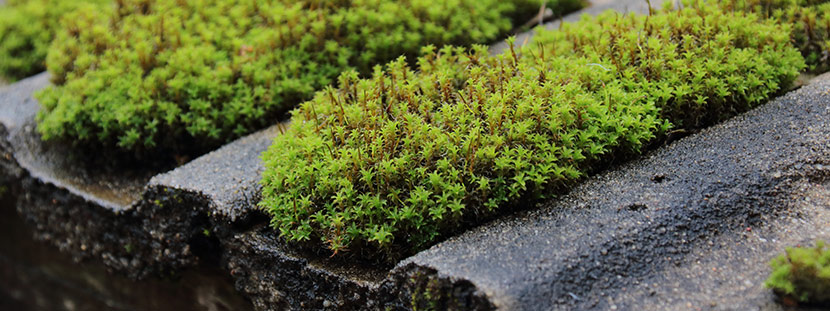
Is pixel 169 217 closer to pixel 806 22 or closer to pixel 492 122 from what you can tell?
pixel 492 122

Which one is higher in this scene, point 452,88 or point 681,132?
point 452,88

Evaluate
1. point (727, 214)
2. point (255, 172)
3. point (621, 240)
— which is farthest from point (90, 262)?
point (727, 214)

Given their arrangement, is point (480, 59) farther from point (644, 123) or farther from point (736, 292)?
point (736, 292)

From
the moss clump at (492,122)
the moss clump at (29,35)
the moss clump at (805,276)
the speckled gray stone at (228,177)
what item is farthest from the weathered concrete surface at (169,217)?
the moss clump at (805,276)

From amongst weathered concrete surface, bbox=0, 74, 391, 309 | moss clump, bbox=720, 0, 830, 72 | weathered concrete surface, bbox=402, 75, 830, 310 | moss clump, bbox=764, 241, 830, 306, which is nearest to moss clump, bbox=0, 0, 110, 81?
weathered concrete surface, bbox=0, 74, 391, 309

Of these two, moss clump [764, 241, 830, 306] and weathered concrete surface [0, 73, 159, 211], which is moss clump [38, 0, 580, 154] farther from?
moss clump [764, 241, 830, 306]
